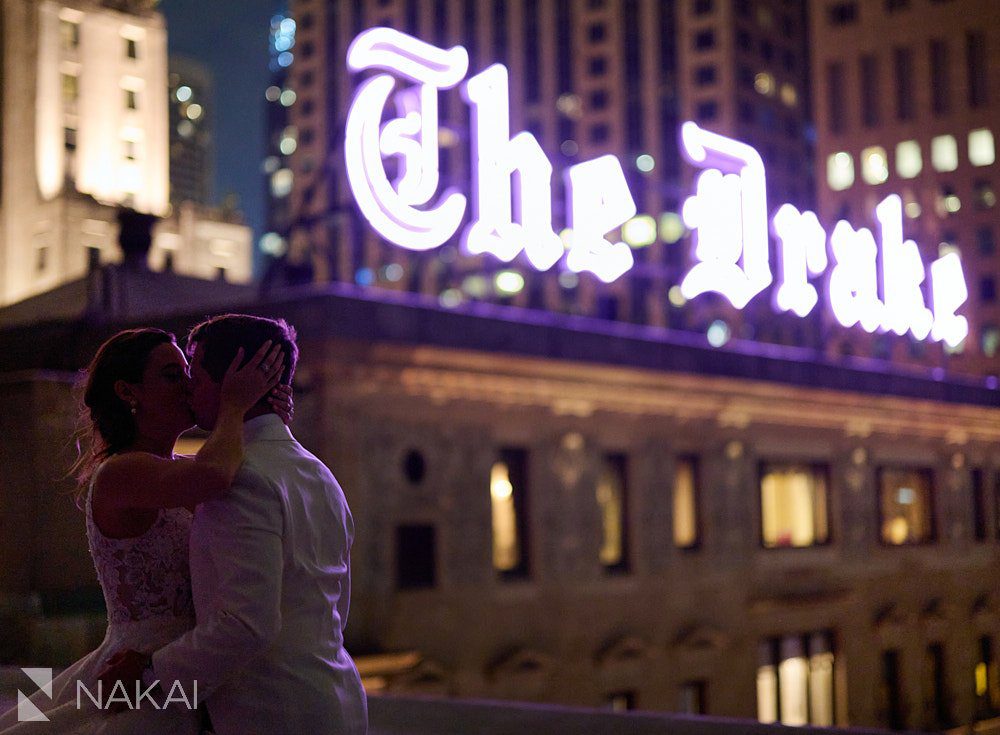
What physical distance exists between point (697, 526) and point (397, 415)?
717cm

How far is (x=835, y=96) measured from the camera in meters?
79.8

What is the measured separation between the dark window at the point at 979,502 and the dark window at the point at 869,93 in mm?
56438

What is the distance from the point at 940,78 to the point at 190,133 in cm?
8577

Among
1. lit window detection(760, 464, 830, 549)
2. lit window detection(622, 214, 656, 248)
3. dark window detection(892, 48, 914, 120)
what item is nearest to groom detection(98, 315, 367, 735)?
lit window detection(760, 464, 830, 549)

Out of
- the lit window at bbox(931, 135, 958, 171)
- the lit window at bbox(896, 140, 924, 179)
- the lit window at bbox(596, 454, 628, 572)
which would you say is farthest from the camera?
the lit window at bbox(896, 140, 924, 179)

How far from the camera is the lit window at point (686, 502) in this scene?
755 inches

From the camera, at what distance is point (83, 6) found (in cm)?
6994

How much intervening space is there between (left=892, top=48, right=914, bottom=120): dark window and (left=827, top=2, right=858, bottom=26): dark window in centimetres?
505

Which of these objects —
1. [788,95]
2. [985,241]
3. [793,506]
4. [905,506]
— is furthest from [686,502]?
[788,95]

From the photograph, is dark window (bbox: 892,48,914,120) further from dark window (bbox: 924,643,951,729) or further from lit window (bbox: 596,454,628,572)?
lit window (bbox: 596,454,628,572)

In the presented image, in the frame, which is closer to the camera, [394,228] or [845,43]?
[394,228]

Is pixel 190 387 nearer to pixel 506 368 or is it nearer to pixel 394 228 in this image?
pixel 506 368

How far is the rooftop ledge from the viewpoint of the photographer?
24.2 feet

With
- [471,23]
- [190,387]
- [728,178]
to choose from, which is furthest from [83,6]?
[190,387]
